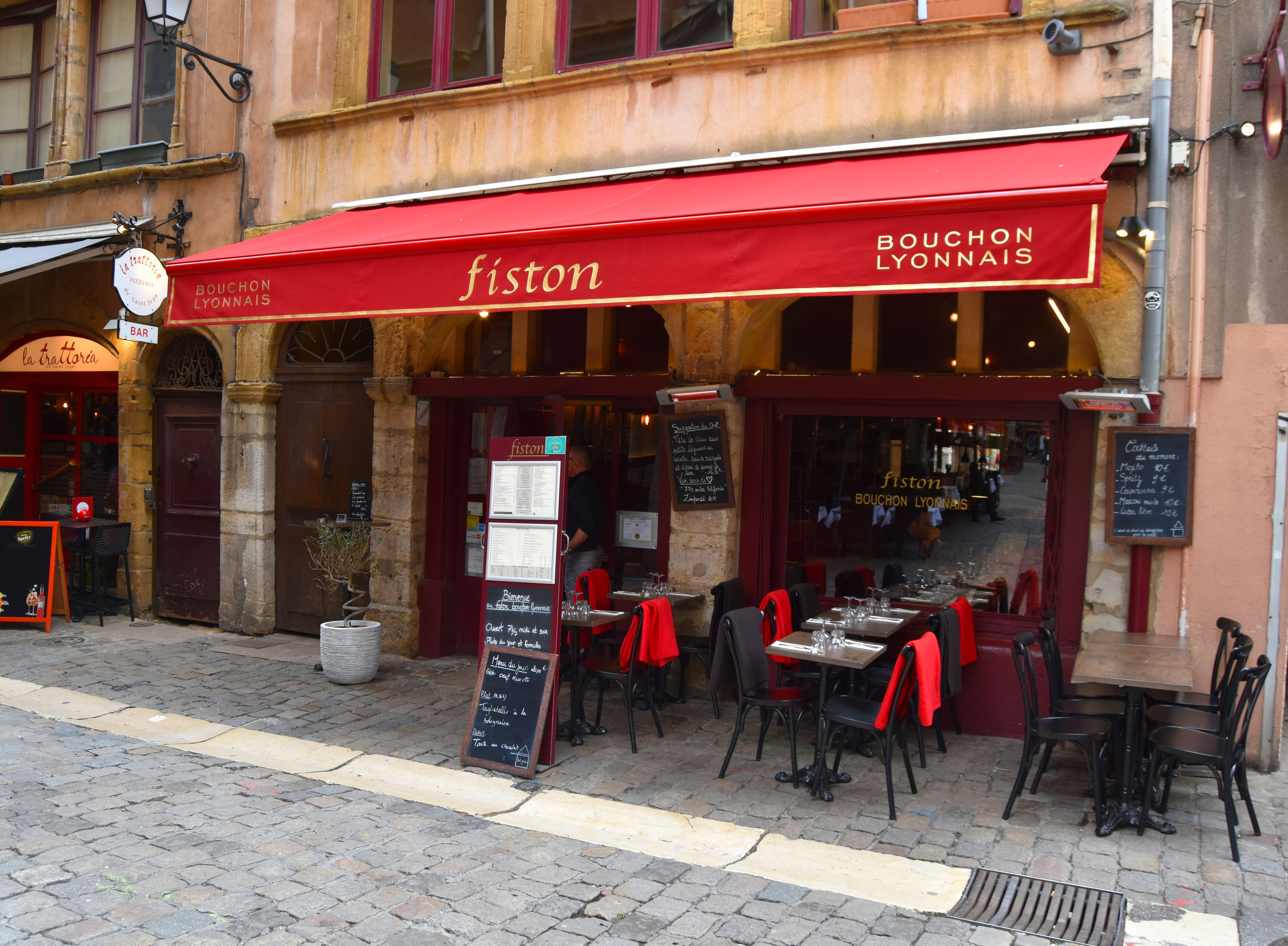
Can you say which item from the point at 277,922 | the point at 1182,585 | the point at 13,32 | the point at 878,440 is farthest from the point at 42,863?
the point at 13,32

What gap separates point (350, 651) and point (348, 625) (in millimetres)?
220

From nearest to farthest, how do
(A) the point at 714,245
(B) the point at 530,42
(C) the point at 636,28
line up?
(A) the point at 714,245 → (C) the point at 636,28 → (B) the point at 530,42

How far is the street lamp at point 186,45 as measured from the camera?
8617 mm

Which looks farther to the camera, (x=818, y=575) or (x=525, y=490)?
(x=818, y=575)

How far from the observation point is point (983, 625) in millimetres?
6562

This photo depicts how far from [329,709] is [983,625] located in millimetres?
4448

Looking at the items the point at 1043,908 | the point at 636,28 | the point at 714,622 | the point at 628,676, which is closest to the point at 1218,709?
the point at 1043,908

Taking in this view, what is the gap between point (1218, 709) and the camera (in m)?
5.37

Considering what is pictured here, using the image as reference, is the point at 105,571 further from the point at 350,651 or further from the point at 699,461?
the point at 699,461

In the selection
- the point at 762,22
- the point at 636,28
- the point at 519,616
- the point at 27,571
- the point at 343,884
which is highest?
the point at 636,28

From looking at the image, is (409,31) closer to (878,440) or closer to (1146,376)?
(878,440)

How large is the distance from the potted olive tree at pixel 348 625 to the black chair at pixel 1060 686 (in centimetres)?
468

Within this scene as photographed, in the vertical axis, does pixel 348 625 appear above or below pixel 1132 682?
below

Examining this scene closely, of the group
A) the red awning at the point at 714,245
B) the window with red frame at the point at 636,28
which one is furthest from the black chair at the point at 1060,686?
the window with red frame at the point at 636,28
